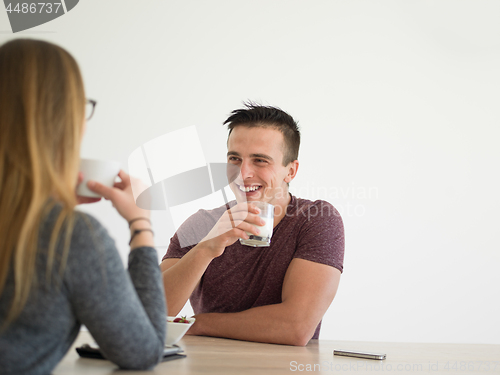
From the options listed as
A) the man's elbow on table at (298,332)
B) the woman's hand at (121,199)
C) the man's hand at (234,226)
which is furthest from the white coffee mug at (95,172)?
the man's elbow on table at (298,332)

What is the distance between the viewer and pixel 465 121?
3.26m

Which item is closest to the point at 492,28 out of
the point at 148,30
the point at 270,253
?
the point at 148,30

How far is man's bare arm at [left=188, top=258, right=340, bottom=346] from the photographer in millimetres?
1200

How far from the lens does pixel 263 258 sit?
160 centimetres

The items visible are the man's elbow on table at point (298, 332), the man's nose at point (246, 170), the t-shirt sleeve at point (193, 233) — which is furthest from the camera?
the man's nose at point (246, 170)

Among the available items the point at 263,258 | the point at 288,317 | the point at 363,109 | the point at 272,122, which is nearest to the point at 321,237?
the point at 263,258

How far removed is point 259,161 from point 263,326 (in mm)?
740

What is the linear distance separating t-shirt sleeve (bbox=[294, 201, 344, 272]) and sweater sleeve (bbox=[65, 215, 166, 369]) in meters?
0.86

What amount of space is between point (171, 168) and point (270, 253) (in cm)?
69

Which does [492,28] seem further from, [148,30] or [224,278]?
[224,278]

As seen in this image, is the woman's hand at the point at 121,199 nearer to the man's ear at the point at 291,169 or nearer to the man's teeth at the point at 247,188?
the man's teeth at the point at 247,188

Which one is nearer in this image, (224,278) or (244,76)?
(224,278)

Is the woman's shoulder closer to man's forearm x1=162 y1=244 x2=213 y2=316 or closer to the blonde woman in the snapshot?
the blonde woman

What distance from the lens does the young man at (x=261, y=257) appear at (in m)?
1.25
